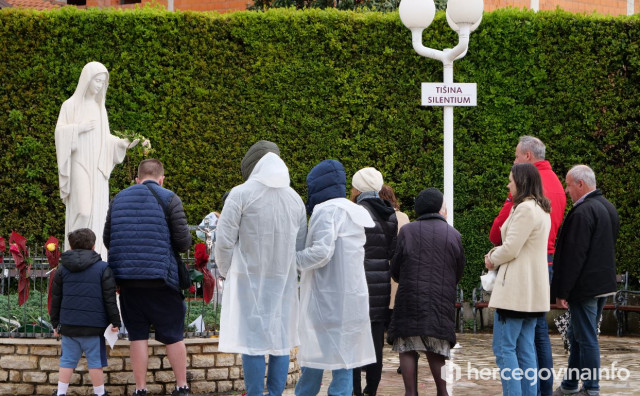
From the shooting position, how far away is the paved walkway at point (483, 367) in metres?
8.91

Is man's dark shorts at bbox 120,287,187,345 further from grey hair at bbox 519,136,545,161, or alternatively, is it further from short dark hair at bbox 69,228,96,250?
grey hair at bbox 519,136,545,161

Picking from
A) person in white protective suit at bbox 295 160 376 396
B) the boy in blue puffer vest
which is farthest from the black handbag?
person in white protective suit at bbox 295 160 376 396

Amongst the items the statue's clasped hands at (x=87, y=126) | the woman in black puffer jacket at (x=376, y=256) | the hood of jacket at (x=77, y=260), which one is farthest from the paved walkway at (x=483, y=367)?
the statue's clasped hands at (x=87, y=126)

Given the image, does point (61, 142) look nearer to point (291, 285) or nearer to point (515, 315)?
point (291, 285)

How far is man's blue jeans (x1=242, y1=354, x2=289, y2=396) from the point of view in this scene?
6.83 meters

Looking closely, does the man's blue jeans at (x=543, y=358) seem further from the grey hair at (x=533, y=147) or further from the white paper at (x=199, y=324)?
the white paper at (x=199, y=324)

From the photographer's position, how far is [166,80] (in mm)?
13484

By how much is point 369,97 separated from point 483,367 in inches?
180

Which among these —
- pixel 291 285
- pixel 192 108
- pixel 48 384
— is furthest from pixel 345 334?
pixel 192 108

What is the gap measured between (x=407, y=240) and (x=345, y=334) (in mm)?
961

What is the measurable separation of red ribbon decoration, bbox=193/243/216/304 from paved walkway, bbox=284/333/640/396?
41.6 inches

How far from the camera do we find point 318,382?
23.1 feet

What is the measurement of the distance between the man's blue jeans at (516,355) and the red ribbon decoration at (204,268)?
254cm

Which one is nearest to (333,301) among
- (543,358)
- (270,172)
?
(270,172)
